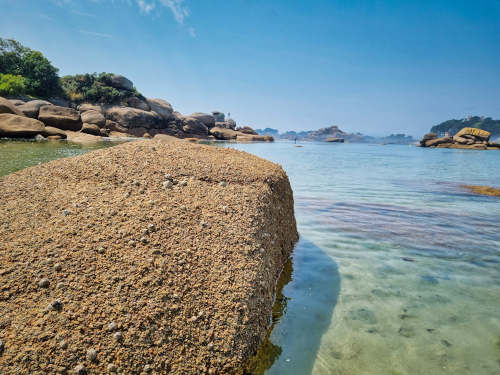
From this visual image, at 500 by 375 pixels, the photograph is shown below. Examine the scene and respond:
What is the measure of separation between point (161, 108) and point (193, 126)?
263 inches

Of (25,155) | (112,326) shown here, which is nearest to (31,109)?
(25,155)

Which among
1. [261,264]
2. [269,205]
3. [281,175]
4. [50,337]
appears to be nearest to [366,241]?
[281,175]

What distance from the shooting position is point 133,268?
2.14 meters

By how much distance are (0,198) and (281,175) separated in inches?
125

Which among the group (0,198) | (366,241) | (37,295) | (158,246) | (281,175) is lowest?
(366,241)

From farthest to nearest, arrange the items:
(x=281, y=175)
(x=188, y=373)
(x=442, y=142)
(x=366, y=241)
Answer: (x=442, y=142) → (x=366, y=241) → (x=281, y=175) → (x=188, y=373)

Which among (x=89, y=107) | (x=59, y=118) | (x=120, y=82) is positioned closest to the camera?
(x=59, y=118)

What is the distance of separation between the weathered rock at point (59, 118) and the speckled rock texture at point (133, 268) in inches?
997

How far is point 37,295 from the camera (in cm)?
189

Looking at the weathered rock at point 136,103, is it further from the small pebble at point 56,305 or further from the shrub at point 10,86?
the small pebble at point 56,305

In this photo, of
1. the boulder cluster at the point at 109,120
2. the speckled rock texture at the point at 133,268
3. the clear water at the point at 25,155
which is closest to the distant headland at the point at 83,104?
the boulder cluster at the point at 109,120

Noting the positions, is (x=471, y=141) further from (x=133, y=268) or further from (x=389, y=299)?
(x=133, y=268)

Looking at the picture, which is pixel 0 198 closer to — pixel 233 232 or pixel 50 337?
pixel 50 337

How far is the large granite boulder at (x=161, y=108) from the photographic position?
165 feet
